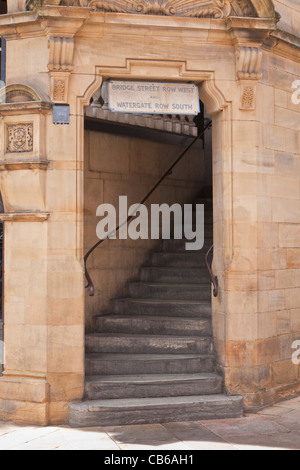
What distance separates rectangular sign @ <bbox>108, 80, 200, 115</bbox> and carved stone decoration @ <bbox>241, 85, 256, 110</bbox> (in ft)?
1.68

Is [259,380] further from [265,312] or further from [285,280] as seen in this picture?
[285,280]

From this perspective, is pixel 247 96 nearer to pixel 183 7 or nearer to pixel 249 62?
pixel 249 62

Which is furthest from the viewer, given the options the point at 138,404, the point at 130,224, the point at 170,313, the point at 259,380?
the point at 130,224

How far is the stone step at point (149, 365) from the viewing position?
280 inches

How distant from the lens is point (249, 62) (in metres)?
6.95

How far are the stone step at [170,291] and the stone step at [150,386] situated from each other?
1549 mm

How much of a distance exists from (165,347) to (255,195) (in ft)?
6.75

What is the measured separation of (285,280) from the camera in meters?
7.53

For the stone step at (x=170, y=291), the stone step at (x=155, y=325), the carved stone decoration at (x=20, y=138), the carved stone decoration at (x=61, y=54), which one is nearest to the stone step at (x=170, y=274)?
the stone step at (x=170, y=291)

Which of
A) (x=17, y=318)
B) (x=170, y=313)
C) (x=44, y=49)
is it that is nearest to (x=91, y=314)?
(x=170, y=313)

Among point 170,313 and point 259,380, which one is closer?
point 259,380

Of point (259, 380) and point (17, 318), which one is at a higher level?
point (17, 318)

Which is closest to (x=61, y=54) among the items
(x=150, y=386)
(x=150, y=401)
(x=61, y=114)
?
(x=61, y=114)

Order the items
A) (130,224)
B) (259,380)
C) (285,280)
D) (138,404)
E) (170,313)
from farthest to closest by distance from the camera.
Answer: (130,224) < (170,313) < (285,280) < (259,380) < (138,404)
